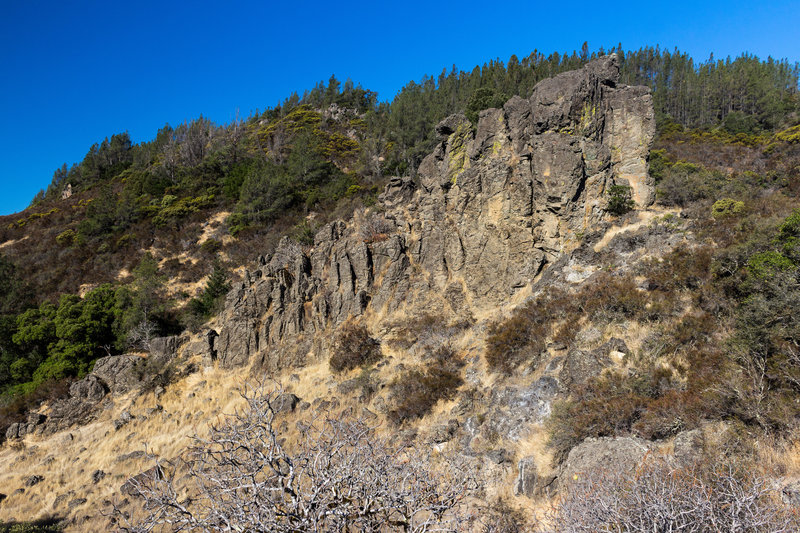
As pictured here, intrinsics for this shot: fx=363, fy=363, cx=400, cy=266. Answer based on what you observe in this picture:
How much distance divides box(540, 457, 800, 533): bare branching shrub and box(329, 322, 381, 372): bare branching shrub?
442 inches

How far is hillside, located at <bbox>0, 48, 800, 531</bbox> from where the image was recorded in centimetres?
816

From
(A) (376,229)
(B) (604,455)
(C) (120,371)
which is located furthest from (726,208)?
(C) (120,371)

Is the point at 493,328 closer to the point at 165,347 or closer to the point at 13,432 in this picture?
the point at 165,347

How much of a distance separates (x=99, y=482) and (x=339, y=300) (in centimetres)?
1156

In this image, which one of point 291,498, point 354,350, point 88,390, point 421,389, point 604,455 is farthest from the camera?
point 88,390

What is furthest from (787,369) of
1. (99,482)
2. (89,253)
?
(89,253)

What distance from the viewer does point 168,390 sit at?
59.0 feet

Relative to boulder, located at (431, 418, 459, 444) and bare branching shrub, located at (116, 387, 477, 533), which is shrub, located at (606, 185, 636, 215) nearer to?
boulder, located at (431, 418, 459, 444)

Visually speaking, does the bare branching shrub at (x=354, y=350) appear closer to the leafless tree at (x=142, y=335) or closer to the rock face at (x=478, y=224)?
the rock face at (x=478, y=224)

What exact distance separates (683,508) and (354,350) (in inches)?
520

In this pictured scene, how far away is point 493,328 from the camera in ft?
48.5

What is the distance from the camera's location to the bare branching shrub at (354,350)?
16.4 m

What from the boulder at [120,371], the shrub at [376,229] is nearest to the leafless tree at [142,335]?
the boulder at [120,371]

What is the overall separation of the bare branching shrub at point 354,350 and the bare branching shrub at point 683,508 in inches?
442
